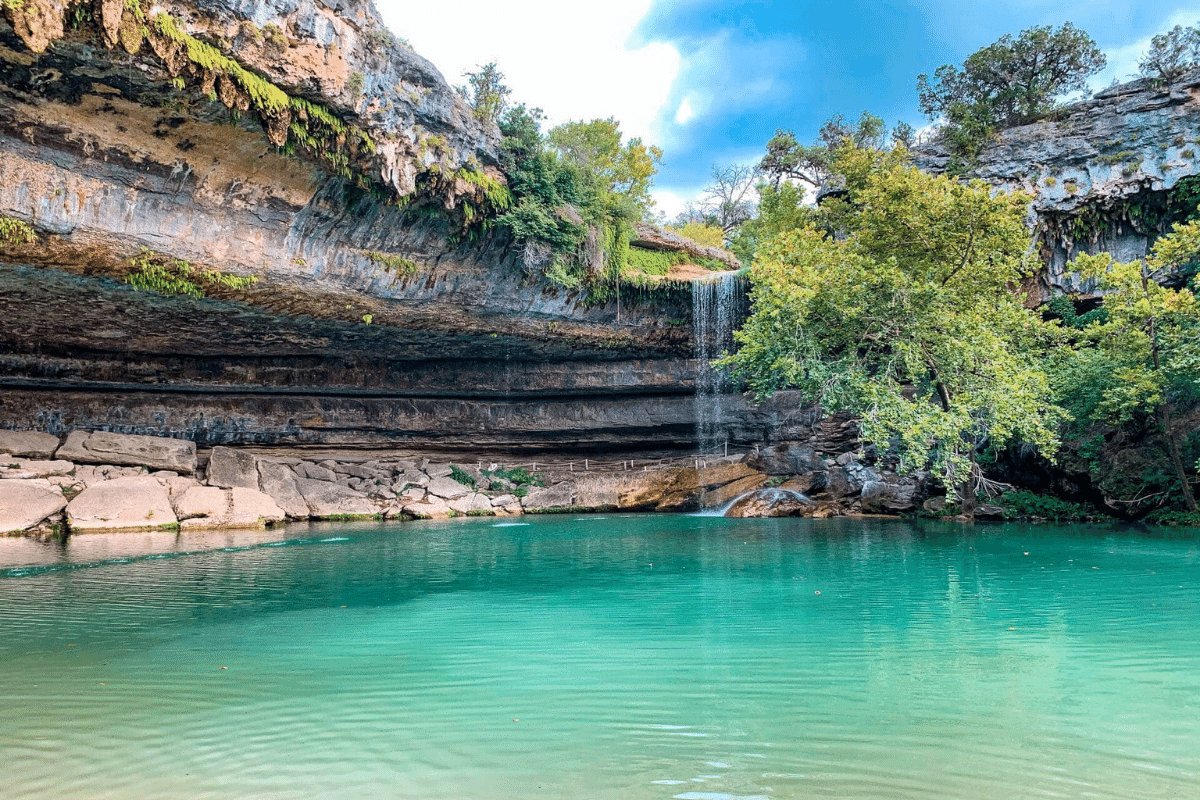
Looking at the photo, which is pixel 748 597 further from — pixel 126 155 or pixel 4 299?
pixel 4 299

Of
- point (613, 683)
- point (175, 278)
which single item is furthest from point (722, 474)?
point (613, 683)

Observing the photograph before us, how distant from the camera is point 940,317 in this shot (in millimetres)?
13516

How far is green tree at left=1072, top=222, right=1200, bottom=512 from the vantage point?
41.6 ft

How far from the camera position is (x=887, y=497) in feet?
59.3

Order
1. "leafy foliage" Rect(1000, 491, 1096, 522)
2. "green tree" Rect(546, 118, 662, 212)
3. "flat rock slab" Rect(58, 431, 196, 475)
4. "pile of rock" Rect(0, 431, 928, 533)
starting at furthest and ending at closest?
"green tree" Rect(546, 118, 662, 212), "flat rock slab" Rect(58, 431, 196, 475), "pile of rock" Rect(0, 431, 928, 533), "leafy foliage" Rect(1000, 491, 1096, 522)

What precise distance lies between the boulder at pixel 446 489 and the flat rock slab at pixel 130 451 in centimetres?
664

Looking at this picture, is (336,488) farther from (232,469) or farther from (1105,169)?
(1105,169)

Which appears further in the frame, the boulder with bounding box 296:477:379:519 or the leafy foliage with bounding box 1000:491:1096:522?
the boulder with bounding box 296:477:379:519

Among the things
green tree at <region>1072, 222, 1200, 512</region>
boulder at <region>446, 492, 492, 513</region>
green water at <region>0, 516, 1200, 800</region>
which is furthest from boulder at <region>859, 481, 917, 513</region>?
boulder at <region>446, 492, 492, 513</region>

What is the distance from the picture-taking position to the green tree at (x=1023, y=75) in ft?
70.2

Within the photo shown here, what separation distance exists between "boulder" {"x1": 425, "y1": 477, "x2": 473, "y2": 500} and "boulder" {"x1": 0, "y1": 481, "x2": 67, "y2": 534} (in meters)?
9.33

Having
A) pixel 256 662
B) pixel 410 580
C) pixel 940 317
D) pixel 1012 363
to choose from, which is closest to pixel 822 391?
pixel 940 317

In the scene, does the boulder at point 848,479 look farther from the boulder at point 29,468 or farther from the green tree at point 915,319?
the boulder at point 29,468

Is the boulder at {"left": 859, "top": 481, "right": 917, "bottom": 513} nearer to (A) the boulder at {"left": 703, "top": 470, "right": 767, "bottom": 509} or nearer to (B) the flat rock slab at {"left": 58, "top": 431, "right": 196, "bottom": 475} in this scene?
(A) the boulder at {"left": 703, "top": 470, "right": 767, "bottom": 509}
